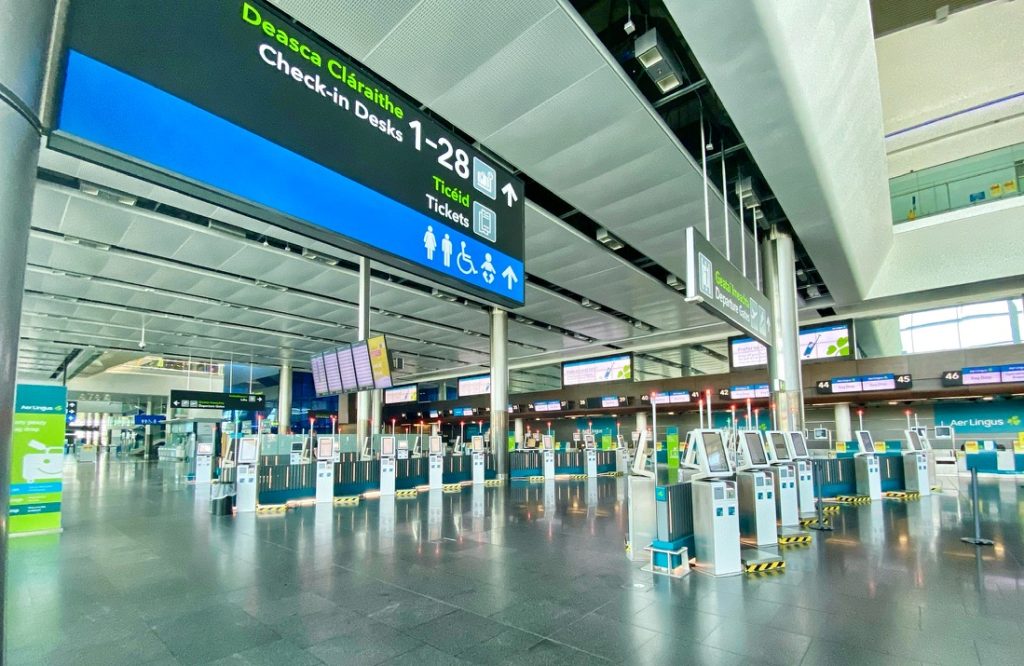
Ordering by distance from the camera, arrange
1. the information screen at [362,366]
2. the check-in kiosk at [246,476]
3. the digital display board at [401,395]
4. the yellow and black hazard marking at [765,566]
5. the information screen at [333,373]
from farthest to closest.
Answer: the digital display board at [401,395] < the information screen at [333,373] < the check-in kiosk at [246,476] < the information screen at [362,366] < the yellow and black hazard marking at [765,566]

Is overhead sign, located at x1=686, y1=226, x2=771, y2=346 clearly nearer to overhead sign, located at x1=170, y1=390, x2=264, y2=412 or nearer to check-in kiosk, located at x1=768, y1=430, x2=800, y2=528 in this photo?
check-in kiosk, located at x1=768, y1=430, x2=800, y2=528

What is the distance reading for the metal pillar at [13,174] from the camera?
142cm

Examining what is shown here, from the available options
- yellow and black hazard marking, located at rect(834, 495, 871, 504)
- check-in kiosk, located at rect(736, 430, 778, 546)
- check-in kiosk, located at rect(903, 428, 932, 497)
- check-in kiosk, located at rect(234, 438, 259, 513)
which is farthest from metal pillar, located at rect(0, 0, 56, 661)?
check-in kiosk, located at rect(903, 428, 932, 497)

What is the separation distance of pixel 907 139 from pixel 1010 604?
13.4m

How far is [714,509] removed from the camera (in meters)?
5.66

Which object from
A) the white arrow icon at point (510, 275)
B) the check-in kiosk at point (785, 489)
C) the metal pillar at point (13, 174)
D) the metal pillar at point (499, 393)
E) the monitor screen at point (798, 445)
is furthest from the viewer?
the metal pillar at point (499, 393)

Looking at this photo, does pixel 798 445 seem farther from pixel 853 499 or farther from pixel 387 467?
pixel 387 467

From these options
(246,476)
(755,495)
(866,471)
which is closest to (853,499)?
(866,471)

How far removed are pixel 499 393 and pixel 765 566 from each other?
12512 mm

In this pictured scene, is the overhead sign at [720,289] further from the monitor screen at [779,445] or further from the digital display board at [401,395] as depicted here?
the digital display board at [401,395]

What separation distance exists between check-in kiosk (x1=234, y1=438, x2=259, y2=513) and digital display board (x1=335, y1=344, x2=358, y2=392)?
2310 millimetres

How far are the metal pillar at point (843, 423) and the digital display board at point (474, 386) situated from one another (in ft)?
53.1

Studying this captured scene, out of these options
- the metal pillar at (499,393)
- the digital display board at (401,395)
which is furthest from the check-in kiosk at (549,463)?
the digital display board at (401,395)

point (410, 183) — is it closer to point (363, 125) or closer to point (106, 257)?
point (363, 125)
